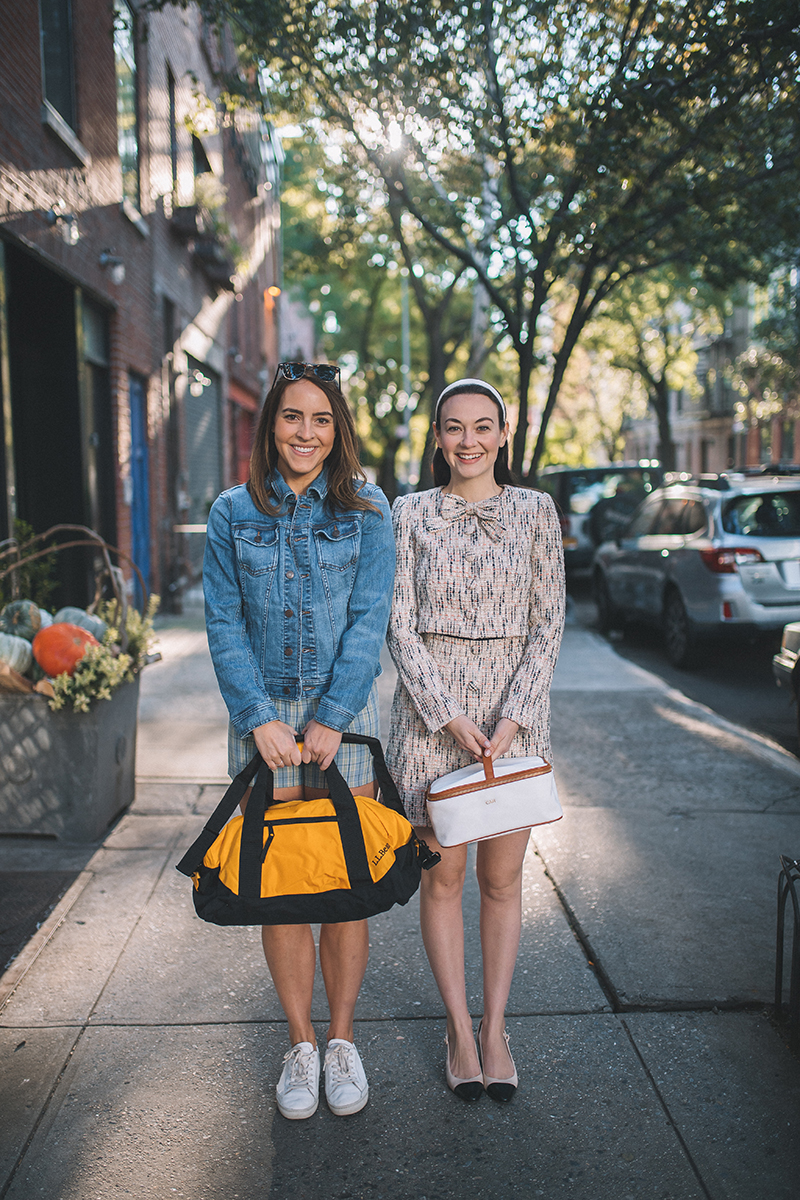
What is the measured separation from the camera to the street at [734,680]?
7.01 meters

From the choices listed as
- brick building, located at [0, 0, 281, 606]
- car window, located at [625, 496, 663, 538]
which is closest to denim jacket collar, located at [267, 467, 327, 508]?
brick building, located at [0, 0, 281, 606]

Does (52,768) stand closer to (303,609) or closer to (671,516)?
(303,609)

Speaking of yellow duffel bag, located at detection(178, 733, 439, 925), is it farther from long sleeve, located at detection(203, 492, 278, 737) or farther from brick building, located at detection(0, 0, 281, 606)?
brick building, located at detection(0, 0, 281, 606)

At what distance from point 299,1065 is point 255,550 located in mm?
1361

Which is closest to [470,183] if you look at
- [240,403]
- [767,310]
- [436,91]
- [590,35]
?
[436,91]

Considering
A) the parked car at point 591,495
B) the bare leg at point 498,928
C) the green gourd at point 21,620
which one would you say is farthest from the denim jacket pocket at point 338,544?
the parked car at point 591,495

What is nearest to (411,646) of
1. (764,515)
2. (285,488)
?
(285,488)

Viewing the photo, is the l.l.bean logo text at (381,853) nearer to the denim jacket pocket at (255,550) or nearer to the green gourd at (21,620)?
the denim jacket pocket at (255,550)

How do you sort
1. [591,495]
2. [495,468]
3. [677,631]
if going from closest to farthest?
1. [495,468]
2. [677,631]
3. [591,495]

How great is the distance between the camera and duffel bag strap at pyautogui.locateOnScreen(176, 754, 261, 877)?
238 centimetres

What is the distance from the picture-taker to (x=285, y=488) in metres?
2.59

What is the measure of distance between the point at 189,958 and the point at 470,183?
12.5 meters

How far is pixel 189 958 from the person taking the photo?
3396 mm

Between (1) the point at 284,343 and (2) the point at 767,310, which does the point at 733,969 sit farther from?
(1) the point at 284,343
